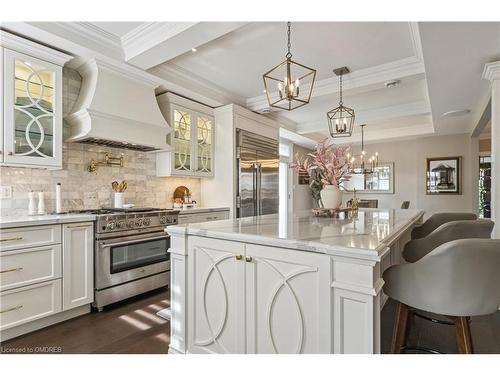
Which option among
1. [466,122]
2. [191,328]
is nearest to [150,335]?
[191,328]

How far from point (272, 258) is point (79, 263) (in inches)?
78.8

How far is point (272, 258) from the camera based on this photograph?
1.41 meters

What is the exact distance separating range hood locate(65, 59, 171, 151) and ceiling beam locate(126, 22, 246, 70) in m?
0.28

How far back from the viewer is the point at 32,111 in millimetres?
2547

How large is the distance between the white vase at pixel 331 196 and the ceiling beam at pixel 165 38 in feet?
5.16

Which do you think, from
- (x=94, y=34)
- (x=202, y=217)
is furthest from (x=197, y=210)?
(x=94, y=34)

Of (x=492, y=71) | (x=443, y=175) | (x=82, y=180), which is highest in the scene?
(x=492, y=71)

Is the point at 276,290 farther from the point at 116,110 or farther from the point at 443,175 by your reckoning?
the point at 443,175

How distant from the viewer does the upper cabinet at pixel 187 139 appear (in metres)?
3.83

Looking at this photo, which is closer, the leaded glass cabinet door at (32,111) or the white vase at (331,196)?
the leaded glass cabinet door at (32,111)

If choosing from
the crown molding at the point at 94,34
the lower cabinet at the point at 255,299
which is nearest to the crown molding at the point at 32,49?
the crown molding at the point at 94,34

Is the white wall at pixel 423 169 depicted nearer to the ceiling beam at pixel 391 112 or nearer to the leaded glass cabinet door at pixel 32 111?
the ceiling beam at pixel 391 112

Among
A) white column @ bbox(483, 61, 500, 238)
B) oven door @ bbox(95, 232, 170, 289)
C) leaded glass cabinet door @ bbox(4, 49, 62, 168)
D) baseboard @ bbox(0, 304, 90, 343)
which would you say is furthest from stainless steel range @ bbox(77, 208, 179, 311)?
white column @ bbox(483, 61, 500, 238)

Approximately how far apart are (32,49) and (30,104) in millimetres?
473
